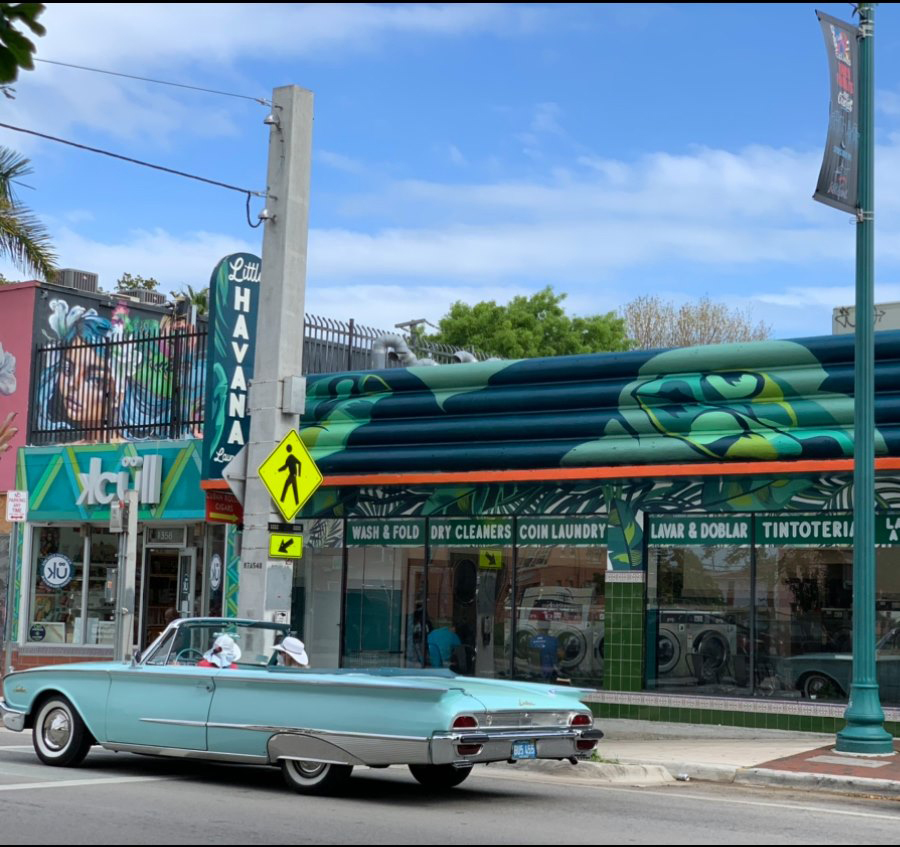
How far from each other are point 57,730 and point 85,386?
13531mm

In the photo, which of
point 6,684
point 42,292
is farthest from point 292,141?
point 42,292

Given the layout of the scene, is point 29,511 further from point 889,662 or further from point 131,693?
point 889,662

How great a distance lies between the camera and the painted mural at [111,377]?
2430 cm

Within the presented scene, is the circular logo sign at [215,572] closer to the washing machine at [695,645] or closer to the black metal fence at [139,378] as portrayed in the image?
the black metal fence at [139,378]

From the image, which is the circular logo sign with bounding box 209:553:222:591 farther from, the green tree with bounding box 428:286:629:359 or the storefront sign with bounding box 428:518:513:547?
the green tree with bounding box 428:286:629:359

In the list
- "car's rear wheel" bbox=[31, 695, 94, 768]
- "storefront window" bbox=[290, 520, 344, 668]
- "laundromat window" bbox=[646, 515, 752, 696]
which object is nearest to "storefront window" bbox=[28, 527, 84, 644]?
"storefront window" bbox=[290, 520, 344, 668]

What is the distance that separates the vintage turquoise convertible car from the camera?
1059 cm

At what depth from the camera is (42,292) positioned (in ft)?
86.1

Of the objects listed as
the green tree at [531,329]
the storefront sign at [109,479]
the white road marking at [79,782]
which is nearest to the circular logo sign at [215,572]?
the storefront sign at [109,479]

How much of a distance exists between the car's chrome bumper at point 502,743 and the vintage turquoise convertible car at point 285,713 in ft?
0.04

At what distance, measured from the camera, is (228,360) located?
2155 centimetres

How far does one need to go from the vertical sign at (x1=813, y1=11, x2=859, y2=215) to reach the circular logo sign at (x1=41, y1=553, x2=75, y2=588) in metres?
16.5

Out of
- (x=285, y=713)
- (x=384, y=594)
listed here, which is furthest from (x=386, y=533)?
(x=285, y=713)

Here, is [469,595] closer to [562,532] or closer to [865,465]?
[562,532]
